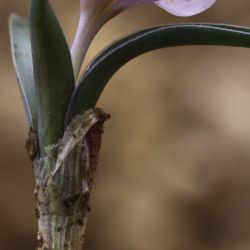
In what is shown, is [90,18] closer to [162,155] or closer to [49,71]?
[49,71]

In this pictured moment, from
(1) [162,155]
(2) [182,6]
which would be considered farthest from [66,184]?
(1) [162,155]

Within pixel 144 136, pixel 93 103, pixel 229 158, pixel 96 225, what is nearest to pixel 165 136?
pixel 144 136

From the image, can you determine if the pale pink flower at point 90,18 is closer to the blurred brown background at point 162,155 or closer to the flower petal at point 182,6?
the flower petal at point 182,6

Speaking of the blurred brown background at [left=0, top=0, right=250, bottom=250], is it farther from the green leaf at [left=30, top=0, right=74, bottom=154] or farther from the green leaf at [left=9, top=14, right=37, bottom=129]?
the green leaf at [left=30, top=0, right=74, bottom=154]

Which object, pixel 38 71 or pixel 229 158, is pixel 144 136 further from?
pixel 38 71

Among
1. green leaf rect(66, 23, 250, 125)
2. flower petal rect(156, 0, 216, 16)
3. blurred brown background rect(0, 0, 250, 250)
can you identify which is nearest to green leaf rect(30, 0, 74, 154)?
green leaf rect(66, 23, 250, 125)

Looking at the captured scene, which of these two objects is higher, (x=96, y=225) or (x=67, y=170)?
(x=96, y=225)
